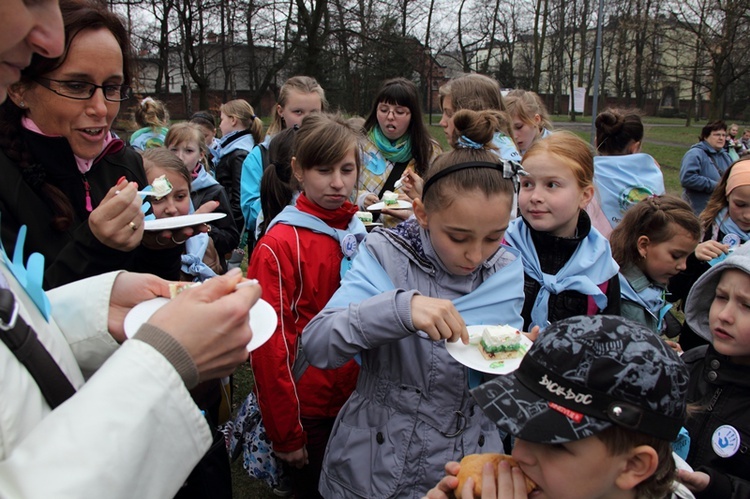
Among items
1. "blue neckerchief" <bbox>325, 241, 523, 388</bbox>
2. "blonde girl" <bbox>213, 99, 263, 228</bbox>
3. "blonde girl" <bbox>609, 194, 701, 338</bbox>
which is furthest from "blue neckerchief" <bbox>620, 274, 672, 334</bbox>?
"blonde girl" <bbox>213, 99, 263, 228</bbox>

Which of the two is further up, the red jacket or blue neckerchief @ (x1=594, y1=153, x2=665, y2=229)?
blue neckerchief @ (x1=594, y1=153, x2=665, y2=229)

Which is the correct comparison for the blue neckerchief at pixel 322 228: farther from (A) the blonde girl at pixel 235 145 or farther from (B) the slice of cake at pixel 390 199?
(A) the blonde girl at pixel 235 145

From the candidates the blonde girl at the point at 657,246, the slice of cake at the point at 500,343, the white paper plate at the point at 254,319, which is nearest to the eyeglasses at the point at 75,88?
the white paper plate at the point at 254,319

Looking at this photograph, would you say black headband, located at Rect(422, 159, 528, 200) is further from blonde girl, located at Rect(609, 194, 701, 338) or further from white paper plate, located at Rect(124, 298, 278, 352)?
blonde girl, located at Rect(609, 194, 701, 338)

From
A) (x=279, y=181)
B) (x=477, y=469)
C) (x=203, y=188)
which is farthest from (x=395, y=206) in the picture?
(x=477, y=469)

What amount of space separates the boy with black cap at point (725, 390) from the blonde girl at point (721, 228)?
1.28m

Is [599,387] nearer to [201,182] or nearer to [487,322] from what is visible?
[487,322]

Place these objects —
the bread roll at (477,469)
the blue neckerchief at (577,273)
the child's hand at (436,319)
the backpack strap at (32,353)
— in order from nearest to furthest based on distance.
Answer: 1. the backpack strap at (32,353)
2. the bread roll at (477,469)
3. the child's hand at (436,319)
4. the blue neckerchief at (577,273)

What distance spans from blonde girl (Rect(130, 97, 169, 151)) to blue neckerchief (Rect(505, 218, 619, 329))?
494 cm

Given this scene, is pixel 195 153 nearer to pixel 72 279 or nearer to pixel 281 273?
pixel 281 273

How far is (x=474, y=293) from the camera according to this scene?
212 centimetres

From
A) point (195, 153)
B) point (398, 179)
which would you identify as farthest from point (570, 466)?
point (195, 153)

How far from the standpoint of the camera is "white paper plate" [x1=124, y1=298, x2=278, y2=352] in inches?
57.8

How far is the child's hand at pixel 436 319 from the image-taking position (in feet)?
5.71
